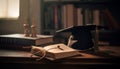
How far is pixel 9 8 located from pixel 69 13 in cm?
63

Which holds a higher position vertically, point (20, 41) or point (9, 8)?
point (9, 8)

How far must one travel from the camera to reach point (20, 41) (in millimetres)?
1570

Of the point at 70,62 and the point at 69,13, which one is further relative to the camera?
the point at 69,13

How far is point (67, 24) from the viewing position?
81.7 inches

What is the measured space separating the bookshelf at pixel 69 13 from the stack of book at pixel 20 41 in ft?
1.44

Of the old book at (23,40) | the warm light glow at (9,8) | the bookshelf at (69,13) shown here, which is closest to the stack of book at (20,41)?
the old book at (23,40)

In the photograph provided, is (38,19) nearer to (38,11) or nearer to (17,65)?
(38,11)

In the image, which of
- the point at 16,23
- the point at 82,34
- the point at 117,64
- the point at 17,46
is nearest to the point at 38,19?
the point at 16,23

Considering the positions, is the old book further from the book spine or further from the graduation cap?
the graduation cap

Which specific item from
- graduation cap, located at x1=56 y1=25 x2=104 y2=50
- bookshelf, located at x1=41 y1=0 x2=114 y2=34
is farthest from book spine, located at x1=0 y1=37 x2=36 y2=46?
bookshelf, located at x1=41 y1=0 x2=114 y2=34

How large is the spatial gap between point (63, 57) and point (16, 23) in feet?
3.18

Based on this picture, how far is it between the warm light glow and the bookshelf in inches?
10.9

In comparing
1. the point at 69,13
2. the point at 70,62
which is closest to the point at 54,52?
the point at 70,62

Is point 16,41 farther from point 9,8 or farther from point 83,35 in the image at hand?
point 9,8
